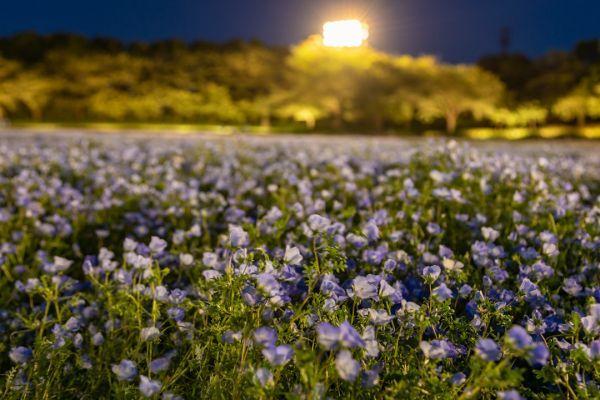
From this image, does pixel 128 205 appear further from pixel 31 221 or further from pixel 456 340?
pixel 456 340

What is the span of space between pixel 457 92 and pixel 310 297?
40.9 m

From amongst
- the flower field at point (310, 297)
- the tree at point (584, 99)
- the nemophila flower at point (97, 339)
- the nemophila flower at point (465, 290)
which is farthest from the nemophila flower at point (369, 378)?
the tree at point (584, 99)

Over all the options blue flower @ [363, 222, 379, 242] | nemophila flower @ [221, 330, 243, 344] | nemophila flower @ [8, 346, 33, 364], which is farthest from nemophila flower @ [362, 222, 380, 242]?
nemophila flower @ [8, 346, 33, 364]

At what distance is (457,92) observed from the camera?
40188mm

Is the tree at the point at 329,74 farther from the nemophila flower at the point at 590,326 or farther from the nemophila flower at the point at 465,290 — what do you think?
the nemophila flower at the point at 590,326

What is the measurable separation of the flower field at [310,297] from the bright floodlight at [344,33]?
37910 mm

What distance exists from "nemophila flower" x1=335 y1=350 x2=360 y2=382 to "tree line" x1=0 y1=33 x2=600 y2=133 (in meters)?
37.9

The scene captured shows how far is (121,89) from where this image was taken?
1923 inches

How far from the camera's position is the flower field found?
1.63 meters

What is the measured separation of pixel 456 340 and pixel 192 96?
47330mm

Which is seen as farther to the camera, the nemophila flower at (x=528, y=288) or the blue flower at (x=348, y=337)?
the nemophila flower at (x=528, y=288)

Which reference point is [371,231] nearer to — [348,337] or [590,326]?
[590,326]

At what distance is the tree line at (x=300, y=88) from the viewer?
39.0m

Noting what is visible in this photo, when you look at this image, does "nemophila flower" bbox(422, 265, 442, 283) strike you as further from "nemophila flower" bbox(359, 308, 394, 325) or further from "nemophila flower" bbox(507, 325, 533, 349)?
"nemophila flower" bbox(507, 325, 533, 349)
